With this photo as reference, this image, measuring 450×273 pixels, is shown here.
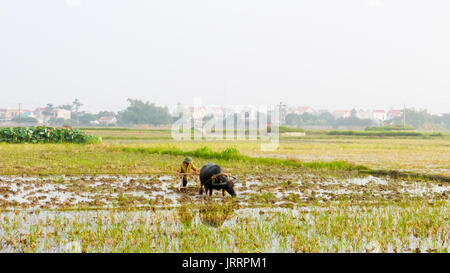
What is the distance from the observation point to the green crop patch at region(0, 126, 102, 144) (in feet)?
85.9

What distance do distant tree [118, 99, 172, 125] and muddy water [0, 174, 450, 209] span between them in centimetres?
5471

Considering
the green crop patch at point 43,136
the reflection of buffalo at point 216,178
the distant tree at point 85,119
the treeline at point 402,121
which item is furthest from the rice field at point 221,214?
the distant tree at point 85,119

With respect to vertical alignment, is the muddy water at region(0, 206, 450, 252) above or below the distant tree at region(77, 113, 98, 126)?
below

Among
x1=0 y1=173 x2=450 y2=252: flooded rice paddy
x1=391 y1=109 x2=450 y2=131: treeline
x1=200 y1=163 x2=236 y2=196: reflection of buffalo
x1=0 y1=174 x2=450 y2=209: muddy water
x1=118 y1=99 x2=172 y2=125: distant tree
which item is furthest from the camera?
x1=391 y1=109 x2=450 y2=131: treeline

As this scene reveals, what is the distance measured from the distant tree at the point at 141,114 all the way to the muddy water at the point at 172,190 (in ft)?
179

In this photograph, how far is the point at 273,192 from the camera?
8.95 meters

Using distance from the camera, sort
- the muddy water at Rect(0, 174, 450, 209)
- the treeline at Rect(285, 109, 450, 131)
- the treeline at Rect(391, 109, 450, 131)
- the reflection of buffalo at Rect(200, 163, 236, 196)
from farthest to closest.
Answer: the treeline at Rect(391, 109, 450, 131) < the treeline at Rect(285, 109, 450, 131) < the reflection of buffalo at Rect(200, 163, 236, 196) < the muddy water at Rect(0, 174, 450, 209)

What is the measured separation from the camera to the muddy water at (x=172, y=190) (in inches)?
299

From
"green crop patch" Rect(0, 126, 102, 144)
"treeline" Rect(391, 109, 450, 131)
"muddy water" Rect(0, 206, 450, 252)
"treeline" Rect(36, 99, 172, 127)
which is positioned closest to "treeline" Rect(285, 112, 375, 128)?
"treeline" Rect(391, 109, 450, 131)

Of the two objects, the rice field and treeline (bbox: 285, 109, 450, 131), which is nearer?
the rice field

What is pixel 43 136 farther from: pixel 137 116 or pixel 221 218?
pixel 137 116

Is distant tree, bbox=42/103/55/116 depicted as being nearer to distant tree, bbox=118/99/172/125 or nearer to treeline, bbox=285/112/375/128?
distant tree, bbox=118/99/172/125
